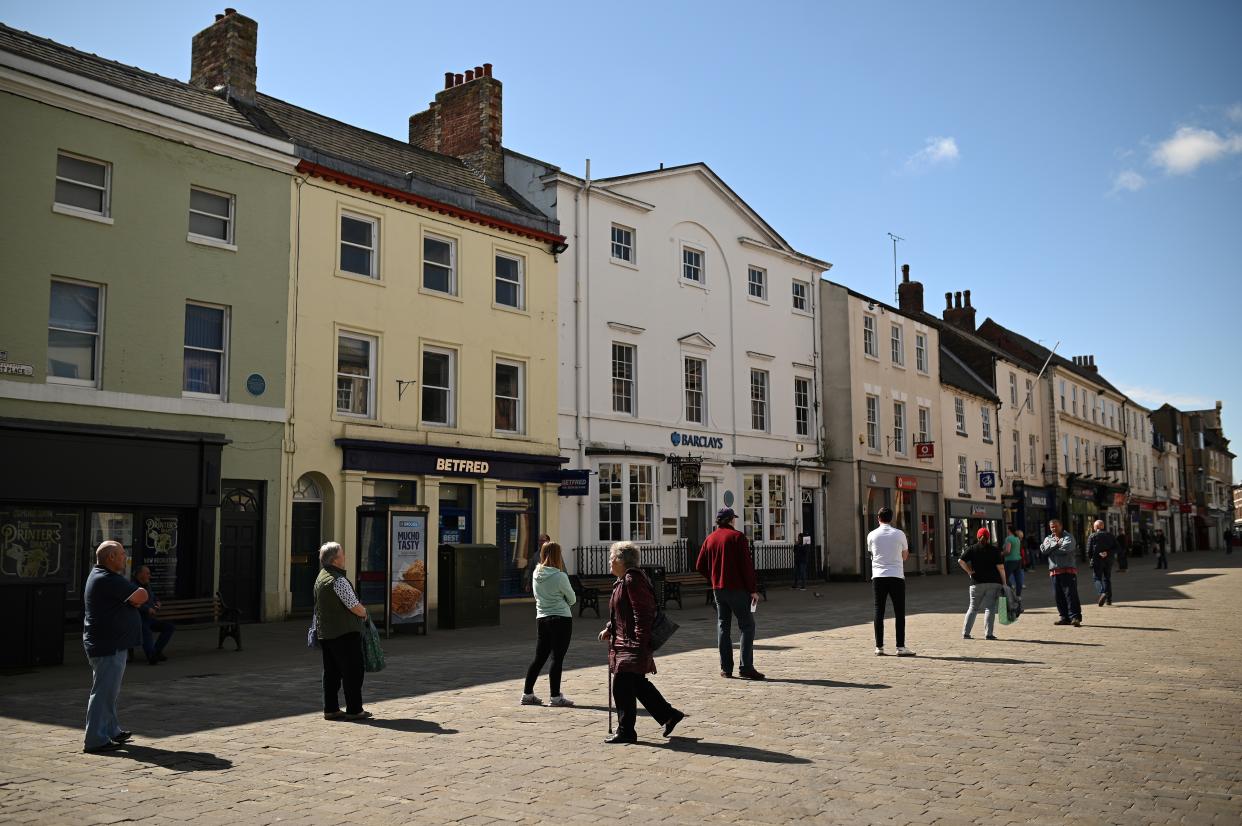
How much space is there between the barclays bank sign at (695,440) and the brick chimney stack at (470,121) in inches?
331

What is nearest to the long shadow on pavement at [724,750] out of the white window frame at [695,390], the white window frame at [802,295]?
the white window frame at [695,390]

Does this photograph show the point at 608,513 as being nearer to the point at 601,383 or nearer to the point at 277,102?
the point at 601,383

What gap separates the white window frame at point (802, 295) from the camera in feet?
120

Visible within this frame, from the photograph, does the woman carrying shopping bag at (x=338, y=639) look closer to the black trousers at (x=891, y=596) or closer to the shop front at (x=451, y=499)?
the black trousers at (x=891, y=596)

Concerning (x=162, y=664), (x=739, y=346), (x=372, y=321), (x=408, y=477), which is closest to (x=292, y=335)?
(x=372, y=321)

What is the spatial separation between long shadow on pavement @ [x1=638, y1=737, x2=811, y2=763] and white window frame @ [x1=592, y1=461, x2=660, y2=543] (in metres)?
18.9

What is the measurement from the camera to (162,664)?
1477 centimetres

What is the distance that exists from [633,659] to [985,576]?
909 cm

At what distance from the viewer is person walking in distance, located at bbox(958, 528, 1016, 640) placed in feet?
52.5

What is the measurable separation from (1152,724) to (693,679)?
4859 millimetres

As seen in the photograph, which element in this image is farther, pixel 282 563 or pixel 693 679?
pixel 282 563

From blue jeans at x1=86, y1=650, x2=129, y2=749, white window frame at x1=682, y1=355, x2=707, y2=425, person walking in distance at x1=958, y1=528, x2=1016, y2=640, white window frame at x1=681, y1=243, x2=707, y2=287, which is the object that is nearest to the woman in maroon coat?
blue jeans at x1=86, y1=650, x2=129, y2=749

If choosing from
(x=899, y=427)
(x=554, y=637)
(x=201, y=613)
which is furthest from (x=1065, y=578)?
(x=899, y=427)

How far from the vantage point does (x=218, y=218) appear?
68.6ft
